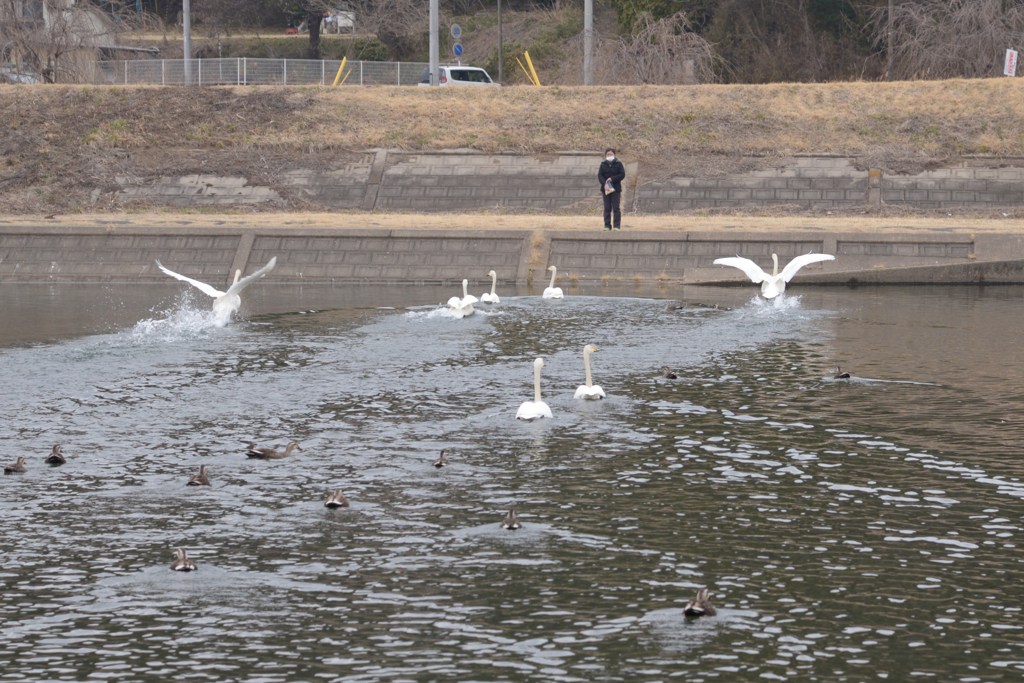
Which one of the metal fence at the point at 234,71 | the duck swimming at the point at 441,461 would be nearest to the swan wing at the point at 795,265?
the duck swimming at the point at 441,461

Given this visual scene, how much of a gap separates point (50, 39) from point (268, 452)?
1535 inches

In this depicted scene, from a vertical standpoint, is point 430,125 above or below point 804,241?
above

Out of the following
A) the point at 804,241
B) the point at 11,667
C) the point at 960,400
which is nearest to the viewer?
the point at 11,667

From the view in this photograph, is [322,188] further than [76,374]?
Yes

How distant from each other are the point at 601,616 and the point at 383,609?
1362 millimetres

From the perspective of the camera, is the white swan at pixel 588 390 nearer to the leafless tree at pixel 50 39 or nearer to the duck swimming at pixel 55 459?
the duck swimming at pixel 55 459

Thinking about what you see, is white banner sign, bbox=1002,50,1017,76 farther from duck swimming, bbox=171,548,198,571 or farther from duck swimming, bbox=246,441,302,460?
duck swimming, bbox=171,548,198,571

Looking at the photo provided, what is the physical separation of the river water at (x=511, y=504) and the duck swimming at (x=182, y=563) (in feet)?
0.24

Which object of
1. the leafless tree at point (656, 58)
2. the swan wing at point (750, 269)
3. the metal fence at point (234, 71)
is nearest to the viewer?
the swan wing at point (750, 269)

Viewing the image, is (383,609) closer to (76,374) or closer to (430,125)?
(76,374)

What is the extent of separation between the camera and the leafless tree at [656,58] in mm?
49188

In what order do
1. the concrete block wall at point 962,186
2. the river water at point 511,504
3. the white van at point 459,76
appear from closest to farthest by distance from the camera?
1. the river water at point 511,504
2. the concrete block wall at point 962,186
3. the white van at point 459,76

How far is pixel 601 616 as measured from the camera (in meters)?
9.12

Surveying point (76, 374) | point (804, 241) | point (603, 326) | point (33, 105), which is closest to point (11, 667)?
point (76, 374)
